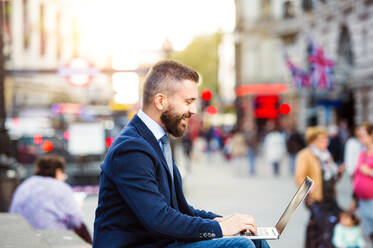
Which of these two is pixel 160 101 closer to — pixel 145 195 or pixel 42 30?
pixel 145 195

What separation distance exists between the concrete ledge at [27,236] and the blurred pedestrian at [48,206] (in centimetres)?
21

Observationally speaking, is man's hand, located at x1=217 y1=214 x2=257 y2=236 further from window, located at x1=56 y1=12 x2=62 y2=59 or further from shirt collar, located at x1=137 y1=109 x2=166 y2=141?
window, located at x1=56 y1=12 x2=62 y2=59

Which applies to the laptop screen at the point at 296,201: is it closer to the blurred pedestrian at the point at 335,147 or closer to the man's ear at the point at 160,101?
the man's ear at the point at 160,101

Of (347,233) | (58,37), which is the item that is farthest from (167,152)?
(58,37)

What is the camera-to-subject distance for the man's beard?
107 inches

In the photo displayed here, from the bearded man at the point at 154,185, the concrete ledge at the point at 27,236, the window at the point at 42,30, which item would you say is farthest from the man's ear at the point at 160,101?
the window at the point at 42,30

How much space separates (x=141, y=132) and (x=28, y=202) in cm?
255

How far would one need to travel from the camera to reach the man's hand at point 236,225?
2631mm

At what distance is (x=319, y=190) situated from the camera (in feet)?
21.3

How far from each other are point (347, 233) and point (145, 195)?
4.28 meters

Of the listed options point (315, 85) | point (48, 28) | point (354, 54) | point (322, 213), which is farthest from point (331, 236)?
point (48, 28)

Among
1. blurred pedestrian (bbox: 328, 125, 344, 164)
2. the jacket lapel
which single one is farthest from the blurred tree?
the jacket lapel

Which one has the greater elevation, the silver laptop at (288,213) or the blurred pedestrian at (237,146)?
the silver laptop at (288,213)

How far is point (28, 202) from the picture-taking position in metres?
4.84
